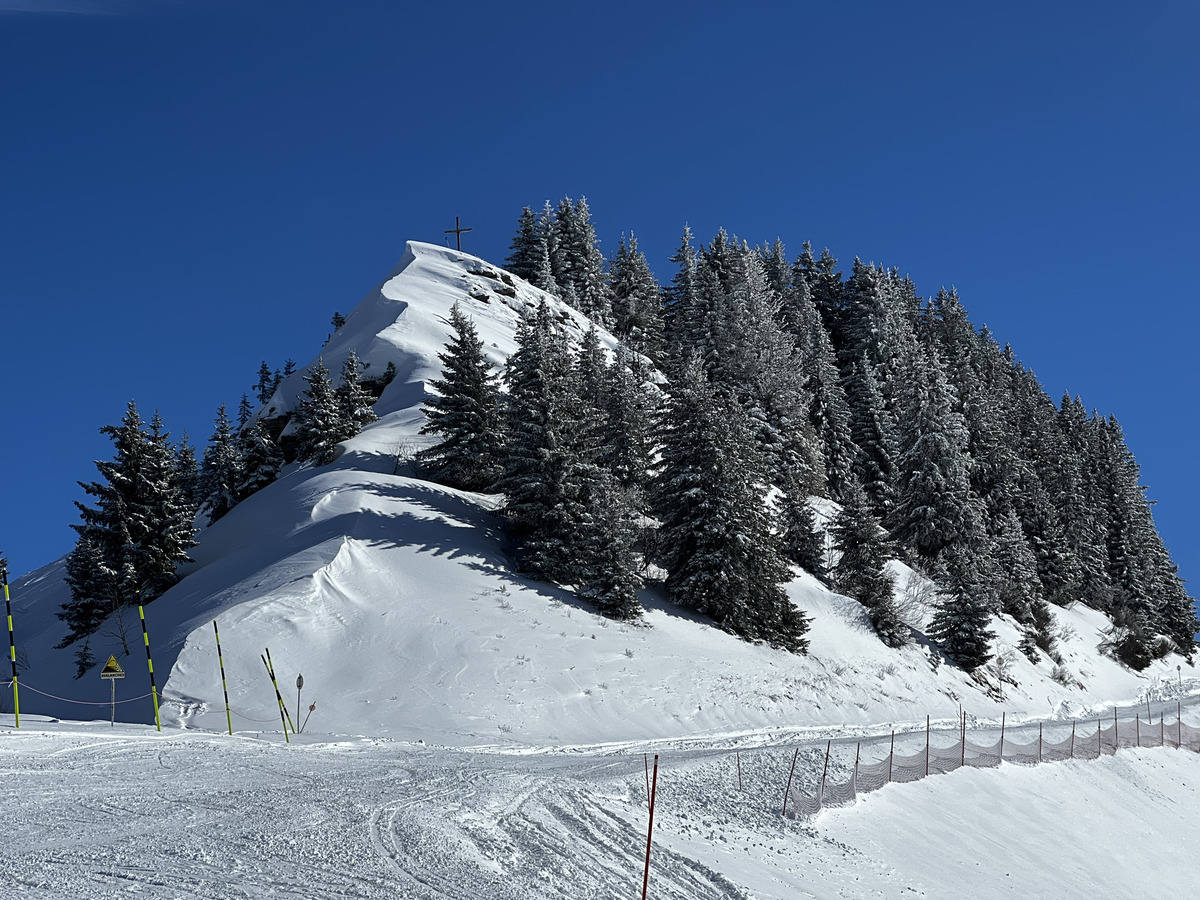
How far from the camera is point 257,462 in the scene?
149 feet

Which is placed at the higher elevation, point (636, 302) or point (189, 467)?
point (636, 302)

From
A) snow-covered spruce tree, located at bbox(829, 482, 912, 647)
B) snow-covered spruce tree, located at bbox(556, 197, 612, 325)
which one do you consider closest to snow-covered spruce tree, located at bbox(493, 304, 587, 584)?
snow-covered spruce tree, located at bbox(829, 482, 912, 647)

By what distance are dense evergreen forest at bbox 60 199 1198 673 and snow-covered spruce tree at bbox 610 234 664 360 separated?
1.49 ft

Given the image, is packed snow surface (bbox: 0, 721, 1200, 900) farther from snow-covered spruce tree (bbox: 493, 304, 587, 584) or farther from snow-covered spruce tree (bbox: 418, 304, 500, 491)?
snow-covered spruce tree (bbox: 418, 304, 500, 491)

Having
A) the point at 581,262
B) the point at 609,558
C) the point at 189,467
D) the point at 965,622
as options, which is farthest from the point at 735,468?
the point at 581,262

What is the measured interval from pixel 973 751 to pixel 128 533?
29.4 meters

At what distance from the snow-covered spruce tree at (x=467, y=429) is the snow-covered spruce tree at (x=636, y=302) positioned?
28.3 metres

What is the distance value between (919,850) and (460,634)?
47.2 feet

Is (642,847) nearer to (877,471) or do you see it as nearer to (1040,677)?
(1040,677)

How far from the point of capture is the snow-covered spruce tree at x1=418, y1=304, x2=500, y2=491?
37219 mm

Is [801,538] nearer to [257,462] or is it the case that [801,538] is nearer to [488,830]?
[257,462]

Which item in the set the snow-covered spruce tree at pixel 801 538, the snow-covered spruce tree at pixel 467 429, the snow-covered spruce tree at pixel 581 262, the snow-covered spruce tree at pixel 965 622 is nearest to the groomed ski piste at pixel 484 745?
the snow-covered spruce tree at pixel 965 622

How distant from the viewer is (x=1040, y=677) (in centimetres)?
4188

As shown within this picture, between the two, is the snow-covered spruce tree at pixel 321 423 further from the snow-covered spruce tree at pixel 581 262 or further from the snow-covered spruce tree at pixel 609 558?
the snow-covered spruce tree at pixel 581 262
